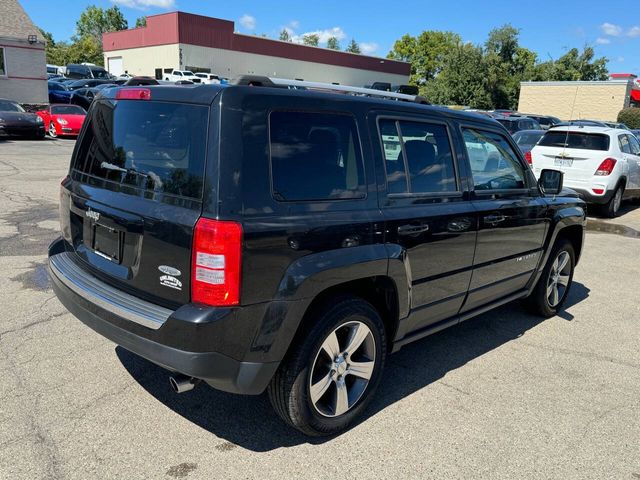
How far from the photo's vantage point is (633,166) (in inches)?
456

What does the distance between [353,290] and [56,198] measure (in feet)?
26.4

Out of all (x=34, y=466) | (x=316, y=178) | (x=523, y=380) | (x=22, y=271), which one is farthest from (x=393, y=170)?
(x=22, y=271)

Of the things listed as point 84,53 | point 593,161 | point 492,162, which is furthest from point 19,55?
point 84,53

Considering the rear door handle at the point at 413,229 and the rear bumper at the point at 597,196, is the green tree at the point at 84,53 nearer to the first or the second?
the rear bumper at the point at 597,196

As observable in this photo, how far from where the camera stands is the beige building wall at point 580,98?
39.5 metres

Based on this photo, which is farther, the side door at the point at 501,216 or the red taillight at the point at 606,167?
the red taillight at the point at 606,167

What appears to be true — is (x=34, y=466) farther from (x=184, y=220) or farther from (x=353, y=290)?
(x=353, y=290)

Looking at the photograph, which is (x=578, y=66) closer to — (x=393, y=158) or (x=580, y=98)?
(x=580, y=98)

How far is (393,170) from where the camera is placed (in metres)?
3.34

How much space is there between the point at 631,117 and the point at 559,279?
118 ft

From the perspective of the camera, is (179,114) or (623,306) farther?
(623,306)

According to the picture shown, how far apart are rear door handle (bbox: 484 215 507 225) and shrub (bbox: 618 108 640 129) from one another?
36.9 m

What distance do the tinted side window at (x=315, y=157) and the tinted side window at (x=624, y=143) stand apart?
1020 cm

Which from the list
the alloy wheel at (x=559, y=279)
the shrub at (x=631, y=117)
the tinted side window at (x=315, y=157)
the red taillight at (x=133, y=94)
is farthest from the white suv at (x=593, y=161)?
the shrub at (x=631, y=117)
